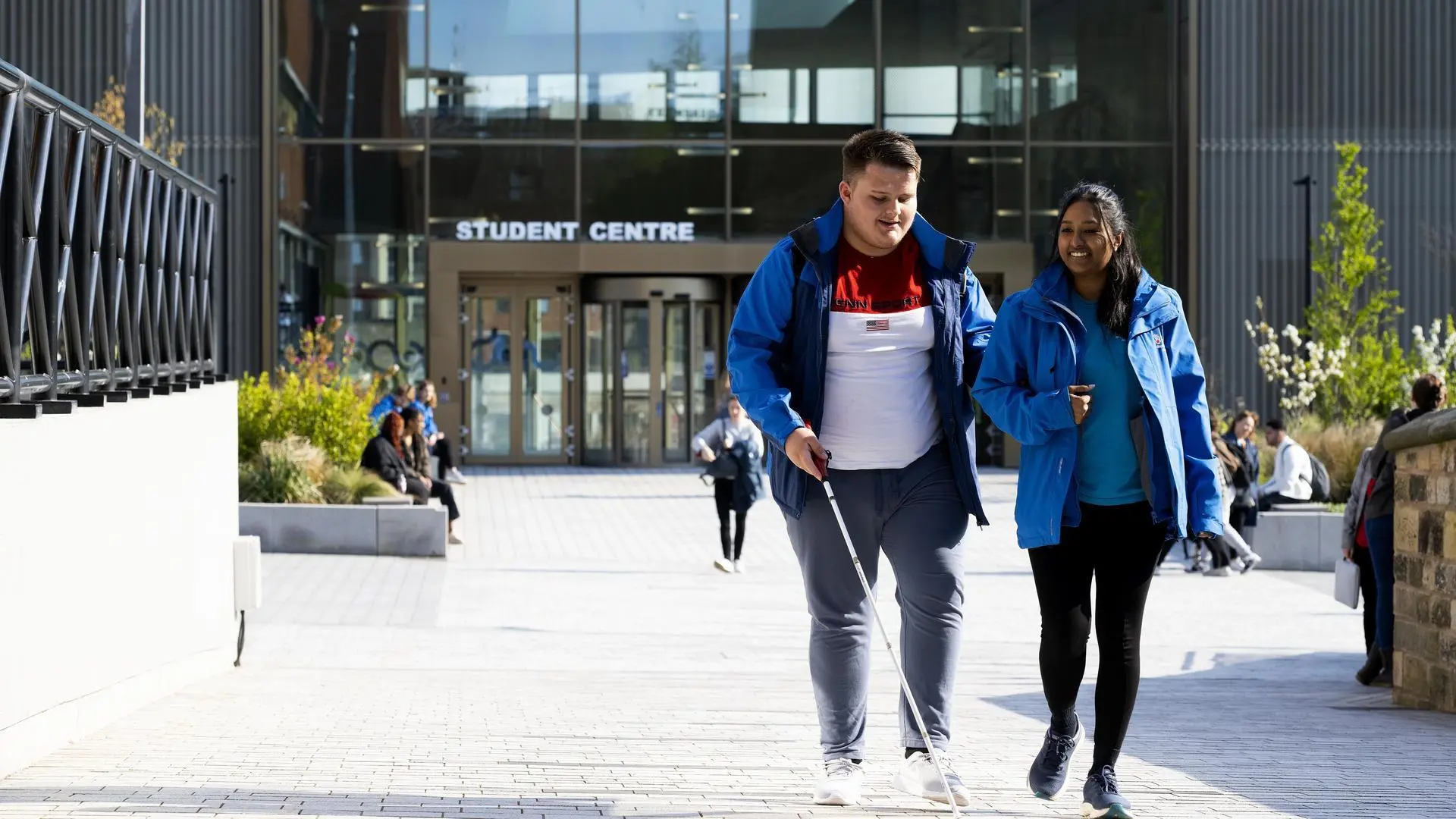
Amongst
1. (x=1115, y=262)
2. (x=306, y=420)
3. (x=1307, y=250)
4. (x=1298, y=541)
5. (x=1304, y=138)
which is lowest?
(x=1298, y=541)

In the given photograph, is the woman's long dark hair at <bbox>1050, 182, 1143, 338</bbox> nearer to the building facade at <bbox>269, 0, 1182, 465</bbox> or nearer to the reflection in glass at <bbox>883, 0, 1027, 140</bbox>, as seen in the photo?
the building facade at <bbox>269, 0, 1182, 465</bbox>

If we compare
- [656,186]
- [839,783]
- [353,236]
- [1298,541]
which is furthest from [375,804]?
[656,186]

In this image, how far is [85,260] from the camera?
7152 mm

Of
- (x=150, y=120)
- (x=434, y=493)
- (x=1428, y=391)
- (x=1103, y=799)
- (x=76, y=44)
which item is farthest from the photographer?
(x=76, y=44)

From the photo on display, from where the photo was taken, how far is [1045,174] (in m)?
27.8

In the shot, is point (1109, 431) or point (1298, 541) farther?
point (1298, 541)

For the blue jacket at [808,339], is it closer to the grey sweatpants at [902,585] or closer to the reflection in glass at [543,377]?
the grey sweatpants at [902,585]

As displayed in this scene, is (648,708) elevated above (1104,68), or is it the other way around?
(1104,68)

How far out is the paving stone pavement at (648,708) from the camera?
503cm

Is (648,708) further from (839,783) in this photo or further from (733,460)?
(733,460)

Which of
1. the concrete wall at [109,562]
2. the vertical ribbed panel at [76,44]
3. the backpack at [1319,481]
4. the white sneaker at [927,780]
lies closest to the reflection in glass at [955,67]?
the vertical ribbed panel at [76,44]

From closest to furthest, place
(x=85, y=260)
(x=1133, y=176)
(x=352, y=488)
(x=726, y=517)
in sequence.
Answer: (x=85, y=260) < (x=726, y=517) < (x=352, y=488) < (x=1133, y=176)

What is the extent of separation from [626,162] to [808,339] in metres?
22.8

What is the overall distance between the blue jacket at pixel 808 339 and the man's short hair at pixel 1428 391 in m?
5.69
